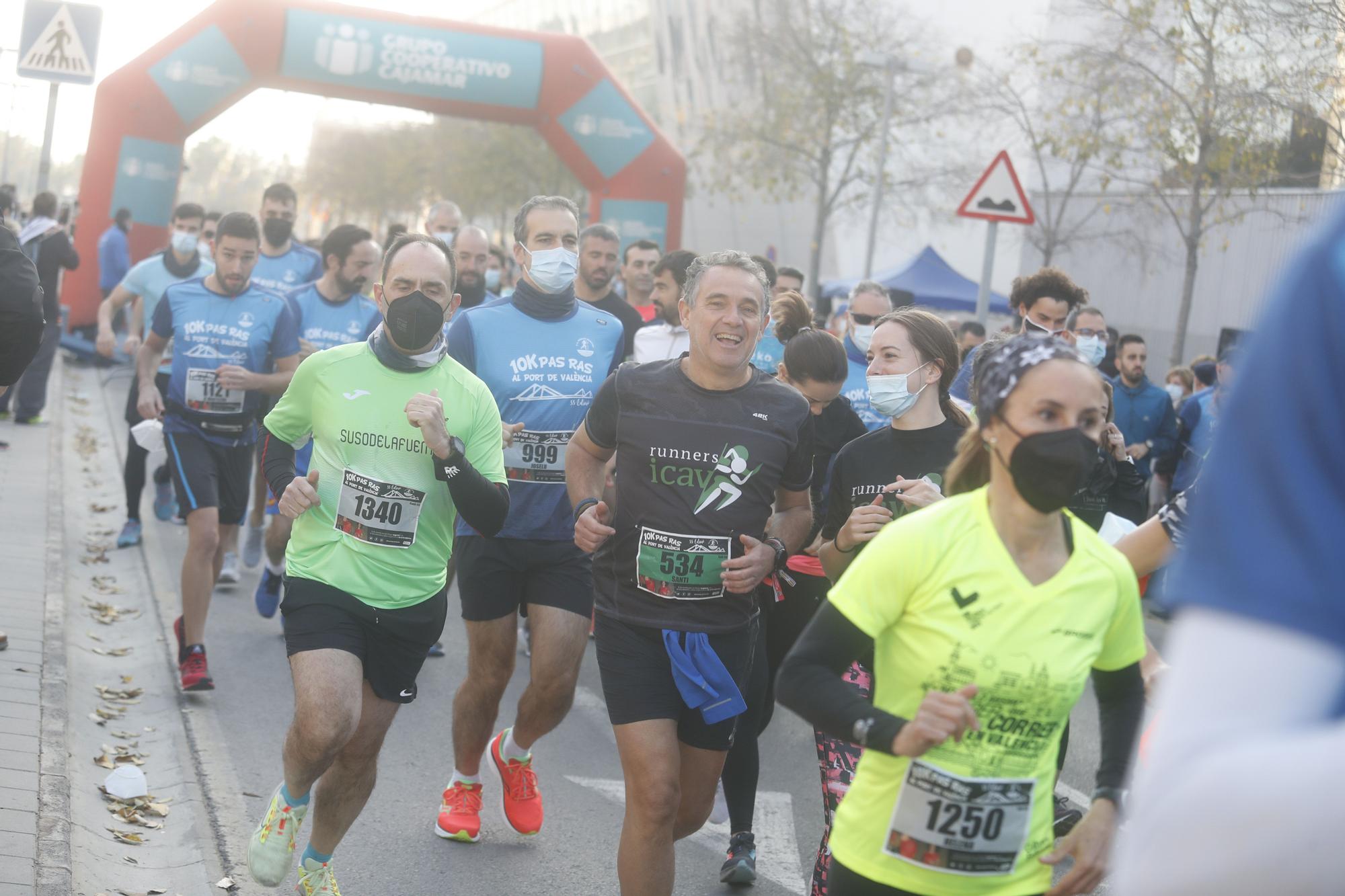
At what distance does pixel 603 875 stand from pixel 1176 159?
56.2 feet

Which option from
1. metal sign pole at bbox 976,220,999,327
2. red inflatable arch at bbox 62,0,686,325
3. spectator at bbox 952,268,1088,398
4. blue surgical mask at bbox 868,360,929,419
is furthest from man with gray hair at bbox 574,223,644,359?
red inflatable arch at bbox 62,0,686,325

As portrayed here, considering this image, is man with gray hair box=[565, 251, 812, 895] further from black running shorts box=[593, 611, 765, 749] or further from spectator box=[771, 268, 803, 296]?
spectator box=[771, 268, 803, 296]

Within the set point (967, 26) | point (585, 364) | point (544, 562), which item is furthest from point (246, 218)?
point (967, 26)

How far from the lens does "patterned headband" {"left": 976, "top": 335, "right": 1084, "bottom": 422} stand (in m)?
2.71

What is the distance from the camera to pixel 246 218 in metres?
8.06

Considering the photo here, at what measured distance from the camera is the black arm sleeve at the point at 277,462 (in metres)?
4.93

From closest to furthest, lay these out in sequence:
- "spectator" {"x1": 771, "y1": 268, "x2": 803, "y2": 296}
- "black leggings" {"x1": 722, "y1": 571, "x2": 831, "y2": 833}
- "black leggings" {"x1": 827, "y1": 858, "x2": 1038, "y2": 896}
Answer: "black leggings" {"x1": 827, "y1": 858, "x2": 1038, "y2": 896}
"black leggings" {"x1": 722, "y1": 571, "x2": 831, "y2": 833}
"spectator" {"x1": 771, "y1": 268, "x2": 803, "y2": 296}

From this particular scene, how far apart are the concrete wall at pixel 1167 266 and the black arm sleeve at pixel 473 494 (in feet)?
66.3

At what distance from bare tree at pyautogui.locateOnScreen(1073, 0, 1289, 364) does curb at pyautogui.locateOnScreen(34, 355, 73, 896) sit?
1311 centimetres

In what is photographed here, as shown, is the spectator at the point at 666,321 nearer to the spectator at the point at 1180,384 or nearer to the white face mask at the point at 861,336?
the white face mask at the point at 861,336

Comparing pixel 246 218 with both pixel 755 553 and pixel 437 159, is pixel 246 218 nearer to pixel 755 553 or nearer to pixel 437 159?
pixel 755 553

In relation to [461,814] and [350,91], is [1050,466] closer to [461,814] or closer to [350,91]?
[461,814]

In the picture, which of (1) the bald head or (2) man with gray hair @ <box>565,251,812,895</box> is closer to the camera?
(2) man with gray hair @ <box>565,251,812,895</box>

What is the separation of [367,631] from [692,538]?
1.06 metres
